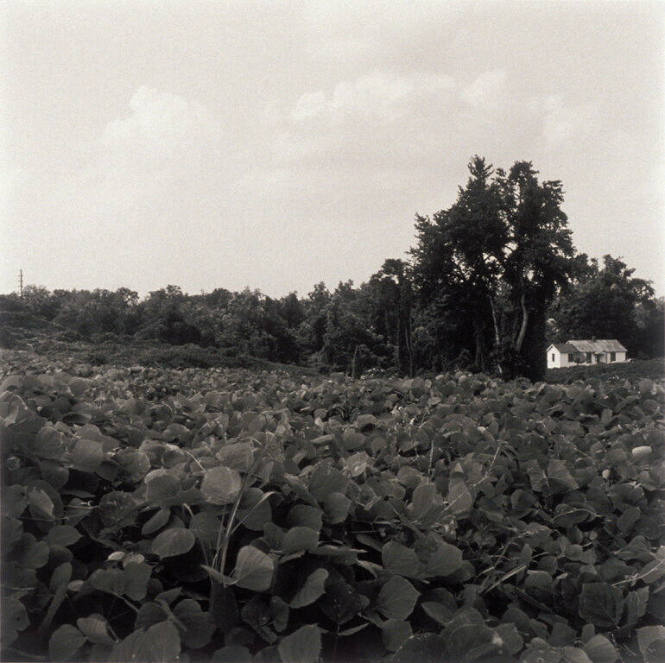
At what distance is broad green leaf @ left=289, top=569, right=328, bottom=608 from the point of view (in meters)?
1.13

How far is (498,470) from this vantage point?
2.04 metres

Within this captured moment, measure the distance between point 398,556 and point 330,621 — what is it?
0.62 ft

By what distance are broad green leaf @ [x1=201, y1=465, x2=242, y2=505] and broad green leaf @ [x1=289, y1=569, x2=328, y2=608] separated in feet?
0.69

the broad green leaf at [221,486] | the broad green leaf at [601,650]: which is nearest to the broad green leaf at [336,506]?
the broad green leaf at [221,486]

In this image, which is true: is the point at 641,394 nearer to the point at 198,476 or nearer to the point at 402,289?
the point at 198,476

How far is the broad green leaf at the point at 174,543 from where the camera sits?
117 centimetres

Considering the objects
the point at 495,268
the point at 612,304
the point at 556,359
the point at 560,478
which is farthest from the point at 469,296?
the point at 612,304

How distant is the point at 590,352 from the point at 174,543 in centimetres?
7156

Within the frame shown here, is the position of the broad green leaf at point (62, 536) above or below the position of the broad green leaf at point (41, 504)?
below

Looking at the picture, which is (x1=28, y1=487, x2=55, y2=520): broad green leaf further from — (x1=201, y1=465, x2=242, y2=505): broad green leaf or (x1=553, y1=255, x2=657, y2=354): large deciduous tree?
(x1=553, y1=255, x2=657, y2=354): large deciduous tree

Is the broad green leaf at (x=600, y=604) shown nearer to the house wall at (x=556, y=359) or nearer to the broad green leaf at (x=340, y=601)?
the broad green leaf at (x=340, y=601)

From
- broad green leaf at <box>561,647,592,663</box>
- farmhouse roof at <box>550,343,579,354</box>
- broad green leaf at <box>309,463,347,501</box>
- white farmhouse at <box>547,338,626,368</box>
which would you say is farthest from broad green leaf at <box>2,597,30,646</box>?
farmhouse roof at <box>550,343,579,354</box>

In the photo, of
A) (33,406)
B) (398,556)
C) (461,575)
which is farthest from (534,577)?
(33,406)

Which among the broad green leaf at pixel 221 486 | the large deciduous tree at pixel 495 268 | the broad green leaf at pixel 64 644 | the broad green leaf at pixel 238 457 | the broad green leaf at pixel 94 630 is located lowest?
the broad green leaf at pixel 64 644
